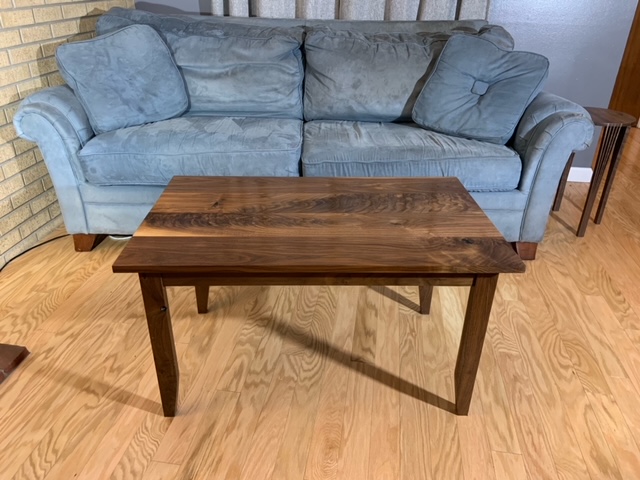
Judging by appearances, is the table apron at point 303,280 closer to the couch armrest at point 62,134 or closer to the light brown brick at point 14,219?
the couch armrest at point 62,134

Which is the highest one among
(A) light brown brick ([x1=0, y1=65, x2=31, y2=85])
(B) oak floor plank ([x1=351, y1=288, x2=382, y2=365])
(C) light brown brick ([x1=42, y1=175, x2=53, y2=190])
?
(A) light brown brick ([x1=0, y1=65, x2=31, y2=85])

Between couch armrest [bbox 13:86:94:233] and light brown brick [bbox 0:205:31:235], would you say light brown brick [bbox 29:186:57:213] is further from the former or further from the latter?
couch armrest [bbox 13:86:94:233]

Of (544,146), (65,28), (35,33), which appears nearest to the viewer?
(544,146)

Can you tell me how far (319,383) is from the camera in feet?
5.01

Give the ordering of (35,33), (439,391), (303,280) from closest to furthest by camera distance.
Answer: (303,280) → (439,391) → (35,33)

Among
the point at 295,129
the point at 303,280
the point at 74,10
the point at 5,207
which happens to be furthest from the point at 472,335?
the point at 74,10

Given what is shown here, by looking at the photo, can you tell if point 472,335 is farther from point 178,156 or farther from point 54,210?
point 54,210

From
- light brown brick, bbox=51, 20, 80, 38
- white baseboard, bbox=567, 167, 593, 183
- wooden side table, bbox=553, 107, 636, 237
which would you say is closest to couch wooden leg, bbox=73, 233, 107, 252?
light brown brick, bbox=51, 20, 80, 38

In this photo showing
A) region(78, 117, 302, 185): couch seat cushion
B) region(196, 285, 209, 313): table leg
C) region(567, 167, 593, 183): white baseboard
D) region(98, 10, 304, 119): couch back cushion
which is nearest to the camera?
region(196, 285, 209, 313): table leg

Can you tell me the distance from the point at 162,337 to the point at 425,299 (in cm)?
99

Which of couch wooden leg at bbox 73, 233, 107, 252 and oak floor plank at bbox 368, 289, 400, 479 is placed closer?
oak floor plank at bbox 368, 289, 400, 479

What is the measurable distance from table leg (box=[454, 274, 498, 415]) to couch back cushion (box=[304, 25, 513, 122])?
142cm

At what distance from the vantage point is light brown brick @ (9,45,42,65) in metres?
2.09

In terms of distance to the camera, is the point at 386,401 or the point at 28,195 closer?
the point at 386,401
